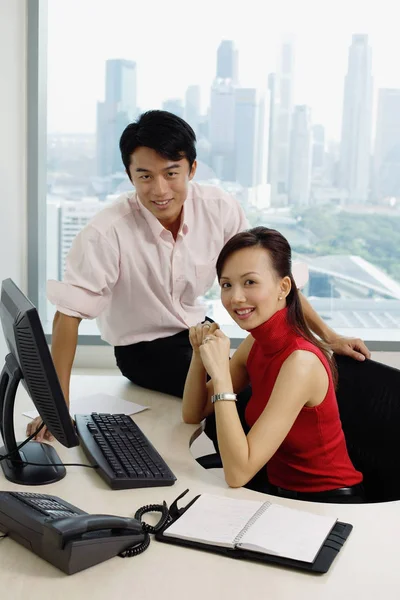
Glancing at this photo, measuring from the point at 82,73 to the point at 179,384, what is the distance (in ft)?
5.40

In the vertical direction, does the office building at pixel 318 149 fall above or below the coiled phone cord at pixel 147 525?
above

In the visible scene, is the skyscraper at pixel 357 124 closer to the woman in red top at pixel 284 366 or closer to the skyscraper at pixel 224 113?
the skyscraper at pixel 224 113

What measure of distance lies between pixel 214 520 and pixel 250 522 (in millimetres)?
68

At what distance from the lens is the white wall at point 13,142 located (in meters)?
3.02

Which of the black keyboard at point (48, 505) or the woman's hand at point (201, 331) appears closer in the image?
the black keyboard at point (48, 505)

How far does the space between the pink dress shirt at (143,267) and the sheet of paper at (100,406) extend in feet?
0.82

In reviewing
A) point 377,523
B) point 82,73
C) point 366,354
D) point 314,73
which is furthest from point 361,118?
point 377,523

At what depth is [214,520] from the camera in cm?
148

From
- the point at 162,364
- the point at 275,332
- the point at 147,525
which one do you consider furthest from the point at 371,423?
the point at 147,525

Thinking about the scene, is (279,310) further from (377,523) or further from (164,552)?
(164,552)

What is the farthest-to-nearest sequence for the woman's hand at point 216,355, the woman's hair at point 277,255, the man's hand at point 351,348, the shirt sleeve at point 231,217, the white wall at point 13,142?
the white wall at point 13,142 → the shirt sleeve at point 231,217 → the man's hand at point 351,348 → the woman's hair at point 277,255 → the woman's hand at point 216,355

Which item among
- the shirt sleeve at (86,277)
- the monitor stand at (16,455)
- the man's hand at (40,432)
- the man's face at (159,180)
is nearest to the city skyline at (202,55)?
the man's face at (159,180)

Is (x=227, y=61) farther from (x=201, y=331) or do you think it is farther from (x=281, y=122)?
(x=201, y=331)

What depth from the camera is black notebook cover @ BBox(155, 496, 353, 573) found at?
4.35 ft
